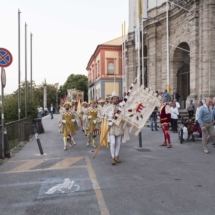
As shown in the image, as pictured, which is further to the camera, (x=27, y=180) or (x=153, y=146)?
(x=153, y=146)

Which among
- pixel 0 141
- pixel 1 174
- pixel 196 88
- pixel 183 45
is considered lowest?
pixel 1 174

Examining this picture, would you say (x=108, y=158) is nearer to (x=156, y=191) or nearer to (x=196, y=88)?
(x=156, y=191)

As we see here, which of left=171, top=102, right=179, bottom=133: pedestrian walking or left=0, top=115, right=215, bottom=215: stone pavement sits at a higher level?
left=171, top=102, right=179, bottom=133: pedestrian walking

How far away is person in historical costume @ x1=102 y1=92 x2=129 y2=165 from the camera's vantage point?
7.55 metres

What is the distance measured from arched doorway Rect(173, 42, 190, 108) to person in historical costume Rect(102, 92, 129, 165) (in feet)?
56.7

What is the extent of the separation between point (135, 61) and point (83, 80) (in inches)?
2038

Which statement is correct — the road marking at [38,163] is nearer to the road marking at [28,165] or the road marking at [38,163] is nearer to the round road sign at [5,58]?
the road marking at [28,165]

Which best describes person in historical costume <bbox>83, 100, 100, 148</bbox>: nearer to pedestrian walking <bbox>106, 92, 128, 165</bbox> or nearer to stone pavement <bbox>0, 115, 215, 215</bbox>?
Answer: stone pavement <bbox>0, 115, 215, 215</bbox>

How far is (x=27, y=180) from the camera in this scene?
5.98 m

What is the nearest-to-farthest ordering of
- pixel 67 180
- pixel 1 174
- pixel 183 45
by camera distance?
1. pixel 67 180
2. pixel 1 174
3. pixel 183 45

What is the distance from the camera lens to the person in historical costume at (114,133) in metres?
7.55

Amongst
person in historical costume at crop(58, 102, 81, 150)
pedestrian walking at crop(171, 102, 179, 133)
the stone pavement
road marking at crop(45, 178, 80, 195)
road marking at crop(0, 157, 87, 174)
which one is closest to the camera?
the stone pavement

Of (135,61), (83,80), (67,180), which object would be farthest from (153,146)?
(83,80)

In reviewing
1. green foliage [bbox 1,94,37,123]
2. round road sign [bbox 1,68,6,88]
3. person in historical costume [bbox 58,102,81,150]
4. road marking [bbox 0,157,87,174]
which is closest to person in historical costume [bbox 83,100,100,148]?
person in historical costume [bbox 58,102,81,150]
